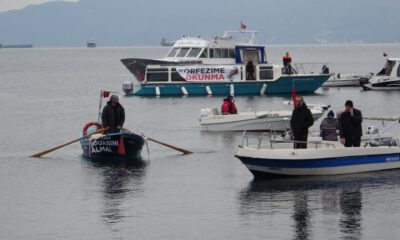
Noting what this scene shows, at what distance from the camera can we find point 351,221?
24094 millimetres

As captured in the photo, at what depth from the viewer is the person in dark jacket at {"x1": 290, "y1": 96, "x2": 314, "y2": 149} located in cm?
2830

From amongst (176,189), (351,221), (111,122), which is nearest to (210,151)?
(111,122)

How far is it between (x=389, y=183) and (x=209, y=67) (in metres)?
38.0

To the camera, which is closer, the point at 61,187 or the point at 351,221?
the point at 351,221

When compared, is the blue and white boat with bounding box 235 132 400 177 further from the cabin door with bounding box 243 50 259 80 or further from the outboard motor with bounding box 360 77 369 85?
the outboard motor with bounding box 360 77 369 85

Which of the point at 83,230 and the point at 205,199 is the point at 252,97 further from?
the point at 83,230

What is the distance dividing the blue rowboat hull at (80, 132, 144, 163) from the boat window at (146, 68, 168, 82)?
1215 inches

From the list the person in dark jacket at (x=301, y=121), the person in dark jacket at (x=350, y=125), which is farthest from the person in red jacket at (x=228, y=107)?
the person in dark jacket at (x=301, y=121)

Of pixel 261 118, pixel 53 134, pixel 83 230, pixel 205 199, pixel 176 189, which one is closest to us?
pixel 83 230

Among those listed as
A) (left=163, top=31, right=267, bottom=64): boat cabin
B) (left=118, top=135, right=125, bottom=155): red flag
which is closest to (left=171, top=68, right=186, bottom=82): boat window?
(left=163, top=31, right=267, bottom=64): boat cabin

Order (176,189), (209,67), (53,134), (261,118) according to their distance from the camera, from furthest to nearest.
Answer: (209,67)
(53,134)
(261,118)
(176,189)

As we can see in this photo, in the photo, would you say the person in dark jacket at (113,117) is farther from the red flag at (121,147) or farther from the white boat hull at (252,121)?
the white boat hull at (252,121)

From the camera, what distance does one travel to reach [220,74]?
66500mm

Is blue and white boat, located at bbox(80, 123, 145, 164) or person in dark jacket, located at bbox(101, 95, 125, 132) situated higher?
person in dark jacket, located at bbox(101, 95, 125, 132)
